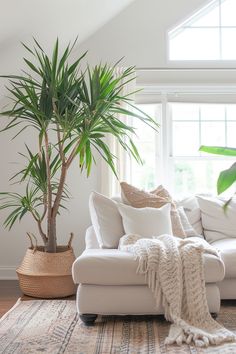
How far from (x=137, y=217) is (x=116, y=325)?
3.03 ft

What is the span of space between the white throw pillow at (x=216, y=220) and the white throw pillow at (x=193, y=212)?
0.12 feet

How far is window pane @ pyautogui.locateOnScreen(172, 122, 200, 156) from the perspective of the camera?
5.48 m

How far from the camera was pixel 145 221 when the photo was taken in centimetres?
406

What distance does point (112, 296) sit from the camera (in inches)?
136

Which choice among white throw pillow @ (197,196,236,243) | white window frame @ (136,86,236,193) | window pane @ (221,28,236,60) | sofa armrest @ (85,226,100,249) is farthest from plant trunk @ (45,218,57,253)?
window pane @ (221,28,236,60)

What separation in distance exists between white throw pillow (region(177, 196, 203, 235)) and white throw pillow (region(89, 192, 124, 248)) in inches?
30.1

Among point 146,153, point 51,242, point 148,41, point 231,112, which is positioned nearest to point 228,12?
point 148,41

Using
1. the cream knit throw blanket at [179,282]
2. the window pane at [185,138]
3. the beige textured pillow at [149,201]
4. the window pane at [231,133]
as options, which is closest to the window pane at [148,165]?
the window pane at [185,138]

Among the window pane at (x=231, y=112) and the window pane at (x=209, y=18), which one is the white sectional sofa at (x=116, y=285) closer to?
the window pane at (x=231, y=112)

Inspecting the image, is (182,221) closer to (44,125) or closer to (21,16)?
(44,125)

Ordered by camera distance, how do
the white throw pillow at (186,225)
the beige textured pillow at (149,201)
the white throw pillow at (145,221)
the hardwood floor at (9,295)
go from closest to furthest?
the white throw pillow at (145,221) → the hardwood floor at (9,295) → the beige textured pillow at (149,201) → the white throw pillow at (186,225)

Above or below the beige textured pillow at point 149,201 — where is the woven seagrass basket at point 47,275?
below

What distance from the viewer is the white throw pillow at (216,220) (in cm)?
450

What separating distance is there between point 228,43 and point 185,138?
3.69 feet
